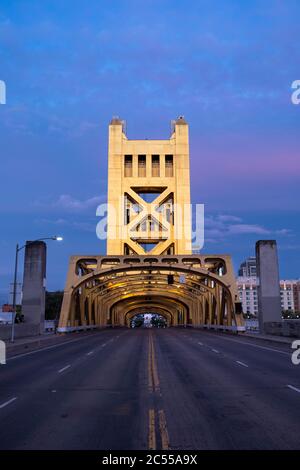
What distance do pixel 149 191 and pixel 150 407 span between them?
89.3m

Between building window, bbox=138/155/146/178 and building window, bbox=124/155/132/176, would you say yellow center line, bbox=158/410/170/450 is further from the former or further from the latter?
building window, bbox=124/155/132/176

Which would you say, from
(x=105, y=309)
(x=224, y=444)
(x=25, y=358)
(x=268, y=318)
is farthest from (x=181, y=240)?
(x=224, y=444)

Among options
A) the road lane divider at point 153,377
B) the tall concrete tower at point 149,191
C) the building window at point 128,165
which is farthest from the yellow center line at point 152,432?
the building window at point 128,165

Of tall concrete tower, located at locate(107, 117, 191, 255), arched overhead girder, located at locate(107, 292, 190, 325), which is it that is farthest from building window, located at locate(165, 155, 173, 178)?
arched overhead girder, located at locate(107, 292, 190, 325)

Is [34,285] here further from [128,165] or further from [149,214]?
[128,165]

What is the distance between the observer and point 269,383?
1305cm

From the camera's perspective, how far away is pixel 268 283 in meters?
40.6

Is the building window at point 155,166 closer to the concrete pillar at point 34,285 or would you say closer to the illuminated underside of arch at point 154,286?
the illuminated underside of arch at point 154,286

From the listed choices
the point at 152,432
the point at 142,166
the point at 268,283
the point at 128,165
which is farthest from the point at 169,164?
the point at 152,432

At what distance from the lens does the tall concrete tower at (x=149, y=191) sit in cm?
8694

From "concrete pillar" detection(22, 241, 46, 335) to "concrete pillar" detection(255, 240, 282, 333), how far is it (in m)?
19.1

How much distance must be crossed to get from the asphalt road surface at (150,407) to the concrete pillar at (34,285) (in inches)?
969
